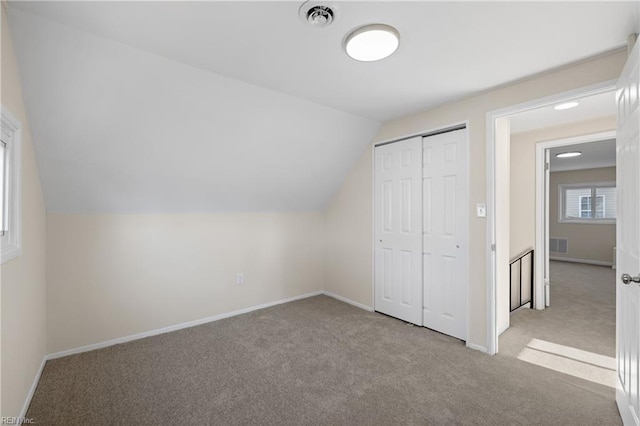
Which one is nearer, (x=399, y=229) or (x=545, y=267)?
(x=399, y=229)

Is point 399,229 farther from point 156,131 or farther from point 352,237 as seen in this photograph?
point 156,131

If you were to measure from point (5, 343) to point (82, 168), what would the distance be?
142cm

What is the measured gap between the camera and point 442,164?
301cm

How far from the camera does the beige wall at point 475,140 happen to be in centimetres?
213

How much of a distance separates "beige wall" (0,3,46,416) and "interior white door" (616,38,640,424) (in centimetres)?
323

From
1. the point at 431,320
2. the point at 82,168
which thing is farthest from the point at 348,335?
the point at 82,168

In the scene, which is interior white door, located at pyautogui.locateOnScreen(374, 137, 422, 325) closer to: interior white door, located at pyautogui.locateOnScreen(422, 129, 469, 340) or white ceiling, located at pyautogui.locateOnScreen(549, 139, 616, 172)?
interior white door, located at pyautogui.locateOnScreen(422, 129, 469, 340)

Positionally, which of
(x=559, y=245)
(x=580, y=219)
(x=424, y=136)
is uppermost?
(x=424, y=136)

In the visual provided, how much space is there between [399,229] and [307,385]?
6.38ft

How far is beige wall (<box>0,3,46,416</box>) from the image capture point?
5.14 feet

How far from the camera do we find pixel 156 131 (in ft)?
7.97

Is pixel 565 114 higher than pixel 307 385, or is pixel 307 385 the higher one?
pixel 565 114

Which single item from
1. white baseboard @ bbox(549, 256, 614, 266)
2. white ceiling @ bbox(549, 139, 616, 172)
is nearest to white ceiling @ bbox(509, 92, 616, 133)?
white ceiling @ bbox(549, 139, 616, 172)

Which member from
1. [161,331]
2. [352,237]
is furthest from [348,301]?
[161,331]
